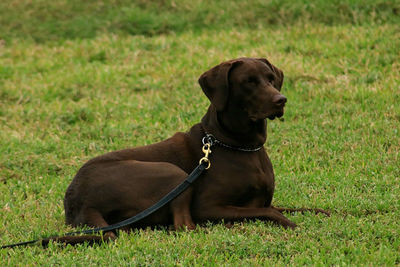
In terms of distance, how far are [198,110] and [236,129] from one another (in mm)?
4266

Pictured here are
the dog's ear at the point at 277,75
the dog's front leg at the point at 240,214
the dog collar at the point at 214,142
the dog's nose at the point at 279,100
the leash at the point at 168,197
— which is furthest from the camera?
the dog's ear at the point at 277,75

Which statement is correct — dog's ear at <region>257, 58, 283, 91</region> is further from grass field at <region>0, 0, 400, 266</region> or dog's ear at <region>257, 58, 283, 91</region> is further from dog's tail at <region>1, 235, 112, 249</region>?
dog's tail at <region>1, 235, 112, 249</region>

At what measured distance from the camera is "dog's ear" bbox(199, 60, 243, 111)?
5453 mm

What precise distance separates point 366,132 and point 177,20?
7527mm

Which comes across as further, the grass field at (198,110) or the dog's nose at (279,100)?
the dog's nose at (279,100)

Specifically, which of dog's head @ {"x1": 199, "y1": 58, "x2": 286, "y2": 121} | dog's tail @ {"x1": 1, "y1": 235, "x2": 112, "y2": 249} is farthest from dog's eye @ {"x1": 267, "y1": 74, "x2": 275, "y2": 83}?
dog's tail @ {"x1": 1, "y1": 235, "x2": 112, "y2": 249}

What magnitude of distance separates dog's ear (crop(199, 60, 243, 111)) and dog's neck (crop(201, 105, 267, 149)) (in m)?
0.16

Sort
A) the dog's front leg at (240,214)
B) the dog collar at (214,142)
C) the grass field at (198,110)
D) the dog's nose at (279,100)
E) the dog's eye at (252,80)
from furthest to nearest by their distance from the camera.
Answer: the dog collar at (214,142) → the dog's eye at (252,80) → the dog's front leg at (240,214) → the dog's nose at (279,100) → the grass field at (198,110)

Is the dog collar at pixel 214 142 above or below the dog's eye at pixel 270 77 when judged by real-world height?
below

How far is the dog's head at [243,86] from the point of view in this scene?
5348mm

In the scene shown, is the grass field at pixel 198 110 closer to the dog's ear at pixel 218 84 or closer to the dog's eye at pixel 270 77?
the dog's ear at pixel 218 84

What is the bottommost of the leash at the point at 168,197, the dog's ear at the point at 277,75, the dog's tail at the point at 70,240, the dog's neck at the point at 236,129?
the dog's tail at the point at 70,240

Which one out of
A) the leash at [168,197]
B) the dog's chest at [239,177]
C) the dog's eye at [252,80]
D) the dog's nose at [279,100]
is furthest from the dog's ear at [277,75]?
the leash at [168,197]

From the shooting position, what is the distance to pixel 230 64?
218 inches
